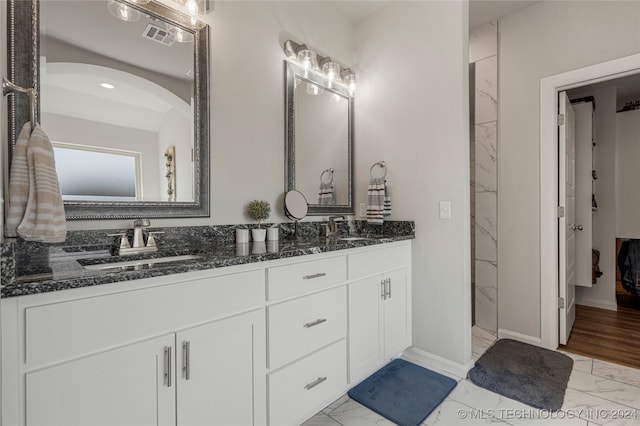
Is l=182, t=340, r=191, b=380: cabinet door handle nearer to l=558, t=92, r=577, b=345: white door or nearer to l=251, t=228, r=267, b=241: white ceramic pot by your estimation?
l=251, t=228, r=267, b=241: white ceramic pot

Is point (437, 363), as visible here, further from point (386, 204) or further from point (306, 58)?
point (306, 58)

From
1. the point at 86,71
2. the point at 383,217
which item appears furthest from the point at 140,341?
the point at 383,217

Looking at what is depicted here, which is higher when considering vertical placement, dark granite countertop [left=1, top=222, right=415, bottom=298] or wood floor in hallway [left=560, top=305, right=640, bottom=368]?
dark granite countertop [left=1, top=222, right=415, bottom=298]

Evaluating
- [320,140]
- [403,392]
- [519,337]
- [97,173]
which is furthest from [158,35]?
[519,337]

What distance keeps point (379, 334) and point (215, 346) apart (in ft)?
→ 3.72

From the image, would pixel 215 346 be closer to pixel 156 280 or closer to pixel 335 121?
pixel 156 280

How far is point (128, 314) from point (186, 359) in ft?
0.89

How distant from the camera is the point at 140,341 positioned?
40.7 inches

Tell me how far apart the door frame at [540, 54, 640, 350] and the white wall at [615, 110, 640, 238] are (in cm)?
204

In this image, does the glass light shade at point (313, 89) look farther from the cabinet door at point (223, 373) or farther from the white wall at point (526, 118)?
the cabinet door at point (223, 373)

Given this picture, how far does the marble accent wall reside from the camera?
9.31 feet

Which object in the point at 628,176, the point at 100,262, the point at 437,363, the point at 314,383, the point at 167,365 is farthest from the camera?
the point at 628,176

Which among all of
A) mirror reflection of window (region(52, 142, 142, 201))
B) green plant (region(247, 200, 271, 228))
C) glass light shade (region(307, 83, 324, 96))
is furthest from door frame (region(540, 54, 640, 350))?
mirror reflection of window (region(52, 142, 142, 201))

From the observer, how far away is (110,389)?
0.98m
